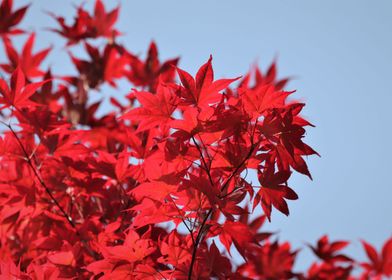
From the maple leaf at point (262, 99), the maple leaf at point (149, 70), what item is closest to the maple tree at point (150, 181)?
the maple leaf at point (262, 99)

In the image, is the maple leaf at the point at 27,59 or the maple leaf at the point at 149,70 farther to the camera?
the maple leaf at the point at 149,70

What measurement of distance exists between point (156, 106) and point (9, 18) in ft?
4.71

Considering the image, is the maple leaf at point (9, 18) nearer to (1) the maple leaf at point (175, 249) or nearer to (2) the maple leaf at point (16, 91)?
(2) the maple leaf at point (16, 91)

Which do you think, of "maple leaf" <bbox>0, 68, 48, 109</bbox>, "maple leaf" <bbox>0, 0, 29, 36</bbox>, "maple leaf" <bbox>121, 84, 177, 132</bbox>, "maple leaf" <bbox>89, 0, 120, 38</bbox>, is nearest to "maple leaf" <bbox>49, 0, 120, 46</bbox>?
"maple leaf" <bbox>89, 0, 120, 38</bbox>

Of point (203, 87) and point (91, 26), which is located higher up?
point (91, 26)

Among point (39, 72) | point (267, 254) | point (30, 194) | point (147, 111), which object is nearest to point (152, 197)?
point (147, 111)

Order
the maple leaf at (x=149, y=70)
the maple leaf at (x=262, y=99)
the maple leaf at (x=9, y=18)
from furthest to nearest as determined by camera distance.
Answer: the maple leaf at (x=149, y=70)
the maple leaf at (x=9, y=18)
the maple leaf at (x=262, y=99)

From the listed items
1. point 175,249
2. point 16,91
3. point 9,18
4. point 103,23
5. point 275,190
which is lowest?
point 175,249

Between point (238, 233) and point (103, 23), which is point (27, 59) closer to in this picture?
point (103, 23)

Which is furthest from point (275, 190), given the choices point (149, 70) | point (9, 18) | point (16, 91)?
point (9, 18)

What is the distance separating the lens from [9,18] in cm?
220

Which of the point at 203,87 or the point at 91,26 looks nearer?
the point at 203,87

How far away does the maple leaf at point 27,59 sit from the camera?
2.02 m

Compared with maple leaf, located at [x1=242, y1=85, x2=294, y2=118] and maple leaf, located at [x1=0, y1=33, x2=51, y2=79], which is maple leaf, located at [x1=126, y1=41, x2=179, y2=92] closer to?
maple leaf, located at [x1=0, y1=33, x2=51, y2=79]
